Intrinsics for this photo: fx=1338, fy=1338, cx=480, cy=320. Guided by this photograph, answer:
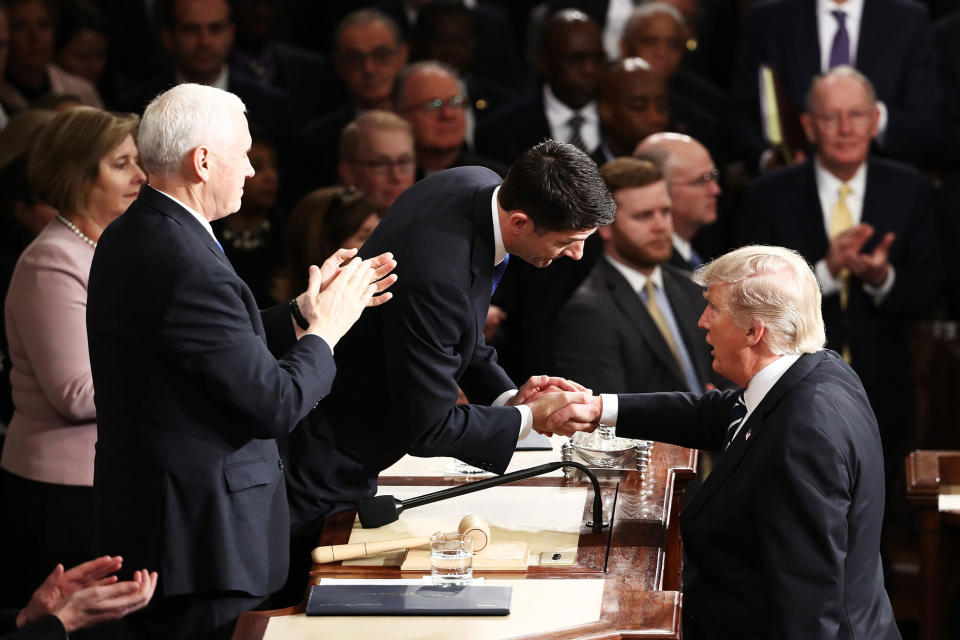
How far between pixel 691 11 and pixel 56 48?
10.7 ft

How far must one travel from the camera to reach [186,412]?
275cm

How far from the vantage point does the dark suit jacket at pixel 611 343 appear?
4648mm

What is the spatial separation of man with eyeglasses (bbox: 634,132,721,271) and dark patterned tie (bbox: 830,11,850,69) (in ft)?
3.59

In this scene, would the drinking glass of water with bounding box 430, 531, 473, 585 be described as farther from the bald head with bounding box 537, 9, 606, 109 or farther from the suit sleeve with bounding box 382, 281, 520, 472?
the bald head with bounding box 537, 9, 606, 109

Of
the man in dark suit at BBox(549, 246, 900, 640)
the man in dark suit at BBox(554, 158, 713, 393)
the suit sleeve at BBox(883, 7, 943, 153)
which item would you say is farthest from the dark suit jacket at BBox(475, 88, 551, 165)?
the man in dark suit at BBox(549, 246, 900, 640)

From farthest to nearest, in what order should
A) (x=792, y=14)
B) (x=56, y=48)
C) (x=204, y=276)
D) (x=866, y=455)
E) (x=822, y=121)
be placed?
(x=56, y=48) < (x=792, y=14) < (x=822, y=121) < (x=866, y=455) < (x=204, y=276)

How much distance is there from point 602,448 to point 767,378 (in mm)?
789

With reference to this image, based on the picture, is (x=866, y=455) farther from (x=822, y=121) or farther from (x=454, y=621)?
(x=822, y=121)

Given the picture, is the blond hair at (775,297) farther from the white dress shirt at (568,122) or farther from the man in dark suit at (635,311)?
the white dress shirt at (568,122)

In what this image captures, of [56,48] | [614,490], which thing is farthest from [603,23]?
[614,490]

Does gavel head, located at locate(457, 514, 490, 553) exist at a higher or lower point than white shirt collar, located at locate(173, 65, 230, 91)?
lower

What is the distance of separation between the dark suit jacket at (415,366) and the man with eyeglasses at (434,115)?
2524mm

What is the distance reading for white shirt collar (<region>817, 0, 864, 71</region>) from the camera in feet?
20.5

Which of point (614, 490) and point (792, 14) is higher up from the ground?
point (792, 14)
